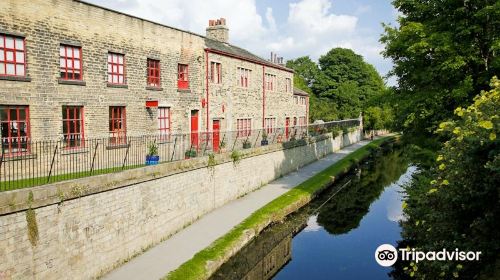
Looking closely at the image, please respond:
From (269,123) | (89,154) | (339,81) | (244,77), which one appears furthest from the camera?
(339,81)

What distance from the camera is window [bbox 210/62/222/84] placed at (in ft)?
84.9

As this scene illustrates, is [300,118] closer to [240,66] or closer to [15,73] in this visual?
[240,66]

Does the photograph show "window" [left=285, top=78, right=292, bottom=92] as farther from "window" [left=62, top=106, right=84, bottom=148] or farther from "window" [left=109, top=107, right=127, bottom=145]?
"window" [left=62, top=106, right=84, bottom=148]

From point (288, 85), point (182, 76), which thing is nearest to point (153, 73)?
point (182, 76)

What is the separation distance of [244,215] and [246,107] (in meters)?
12.9

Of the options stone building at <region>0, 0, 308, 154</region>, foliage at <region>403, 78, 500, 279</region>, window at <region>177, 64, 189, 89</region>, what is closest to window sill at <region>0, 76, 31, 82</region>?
stone building at <region>0, 0, 308, 154</region>

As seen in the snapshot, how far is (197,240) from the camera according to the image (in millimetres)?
15344

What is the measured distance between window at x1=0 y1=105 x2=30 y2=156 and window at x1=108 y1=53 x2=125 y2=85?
442 centimetres

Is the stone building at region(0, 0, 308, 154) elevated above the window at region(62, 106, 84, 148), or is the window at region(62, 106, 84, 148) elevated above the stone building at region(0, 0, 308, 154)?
the stone building at region(0, 0, 308, 154)

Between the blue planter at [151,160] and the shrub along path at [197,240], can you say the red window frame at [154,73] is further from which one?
the shrub along path at [197,240]

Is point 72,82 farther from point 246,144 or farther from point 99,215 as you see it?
point 246,144

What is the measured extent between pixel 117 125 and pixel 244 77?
12.9 metres

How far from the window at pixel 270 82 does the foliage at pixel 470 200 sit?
25556mm

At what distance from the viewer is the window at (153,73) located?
20973 millimetres
